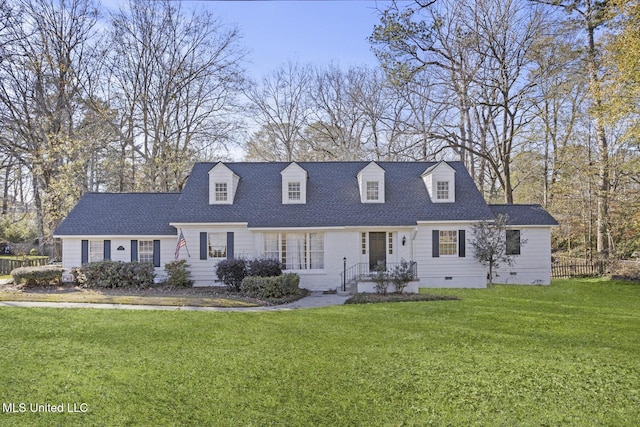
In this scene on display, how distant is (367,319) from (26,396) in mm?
7525

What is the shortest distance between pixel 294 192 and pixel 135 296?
8131mm

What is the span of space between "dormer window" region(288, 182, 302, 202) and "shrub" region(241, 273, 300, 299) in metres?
4.83

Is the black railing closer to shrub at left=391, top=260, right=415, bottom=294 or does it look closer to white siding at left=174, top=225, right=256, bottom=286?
shrub at left=391, top=260, right=415, bottom=294

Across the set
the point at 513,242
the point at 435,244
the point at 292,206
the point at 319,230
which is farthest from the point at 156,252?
the point at 513,242

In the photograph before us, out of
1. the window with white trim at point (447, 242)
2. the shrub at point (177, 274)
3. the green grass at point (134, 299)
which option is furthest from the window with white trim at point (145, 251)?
the window with white trim at point (447, 242)

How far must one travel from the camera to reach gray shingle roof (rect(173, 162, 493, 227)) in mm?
18391

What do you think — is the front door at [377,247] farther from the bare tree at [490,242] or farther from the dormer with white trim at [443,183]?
the bare tree at [490,242]

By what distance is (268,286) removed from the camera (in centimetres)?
1504

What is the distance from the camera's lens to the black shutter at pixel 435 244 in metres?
18.4

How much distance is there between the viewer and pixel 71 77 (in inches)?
1019

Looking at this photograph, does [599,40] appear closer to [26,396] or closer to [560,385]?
[560,385]

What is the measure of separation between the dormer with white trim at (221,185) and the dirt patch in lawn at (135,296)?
4.22 meters

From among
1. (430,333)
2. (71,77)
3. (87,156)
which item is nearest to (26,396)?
(430,333)

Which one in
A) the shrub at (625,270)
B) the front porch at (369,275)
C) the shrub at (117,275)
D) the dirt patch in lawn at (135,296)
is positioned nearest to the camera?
the dirt patch in lawn at (135,296)
